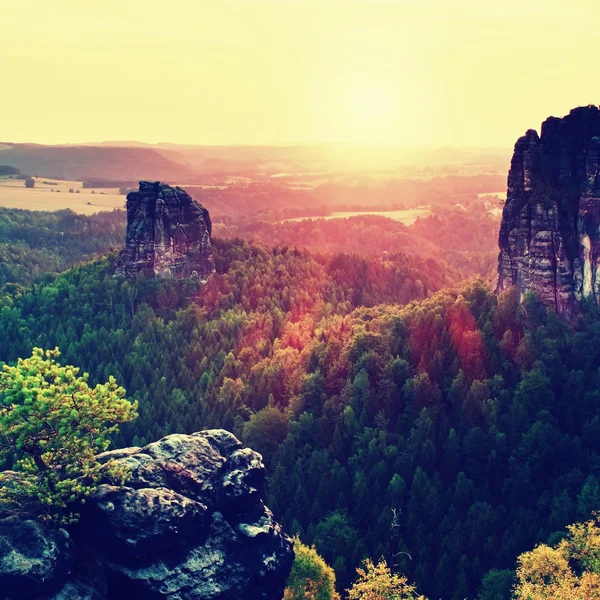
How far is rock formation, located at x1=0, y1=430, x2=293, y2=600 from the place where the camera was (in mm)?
52531

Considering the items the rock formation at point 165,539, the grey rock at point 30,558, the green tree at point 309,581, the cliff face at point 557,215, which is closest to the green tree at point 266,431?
the green tree at point 309,581

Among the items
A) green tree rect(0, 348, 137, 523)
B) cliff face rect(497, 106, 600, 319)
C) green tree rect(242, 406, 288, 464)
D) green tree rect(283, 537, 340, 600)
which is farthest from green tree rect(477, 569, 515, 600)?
cliff face rect(497, 106, 600, 319)

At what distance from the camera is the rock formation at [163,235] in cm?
15388

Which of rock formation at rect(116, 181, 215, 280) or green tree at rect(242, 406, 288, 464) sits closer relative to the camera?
green tree at rect(242, 406, 288, 464)

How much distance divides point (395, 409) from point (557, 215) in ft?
121

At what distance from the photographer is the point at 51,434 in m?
59.0

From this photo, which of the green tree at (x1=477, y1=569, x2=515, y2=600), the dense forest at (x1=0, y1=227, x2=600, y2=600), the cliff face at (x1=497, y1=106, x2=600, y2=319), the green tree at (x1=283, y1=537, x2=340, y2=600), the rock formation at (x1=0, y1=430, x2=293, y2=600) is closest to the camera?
the rock formation at (x1=0, y1=430, x2=293, y2=600)

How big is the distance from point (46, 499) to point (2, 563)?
19.0 feet

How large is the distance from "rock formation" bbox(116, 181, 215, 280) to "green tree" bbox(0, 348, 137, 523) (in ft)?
313

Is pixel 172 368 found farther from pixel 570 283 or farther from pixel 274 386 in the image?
pixel 570 283

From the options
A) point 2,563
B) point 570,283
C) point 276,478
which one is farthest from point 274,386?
point 2,563

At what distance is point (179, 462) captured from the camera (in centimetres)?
6262

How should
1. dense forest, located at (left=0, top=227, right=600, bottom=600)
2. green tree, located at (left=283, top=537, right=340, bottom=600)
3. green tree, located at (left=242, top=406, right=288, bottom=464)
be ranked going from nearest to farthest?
green tree, located at (left=283, top=537, right=340, bottom=600)
dense forest, located at (left=0, top=227, right=600, bottom=600)
green tree, located at (left=242, top=406, right=288, bottom=464)

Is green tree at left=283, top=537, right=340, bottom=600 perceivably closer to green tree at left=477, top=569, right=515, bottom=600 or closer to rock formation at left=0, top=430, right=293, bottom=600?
rock formation at left=0, top=430, right=293, bottom=600
